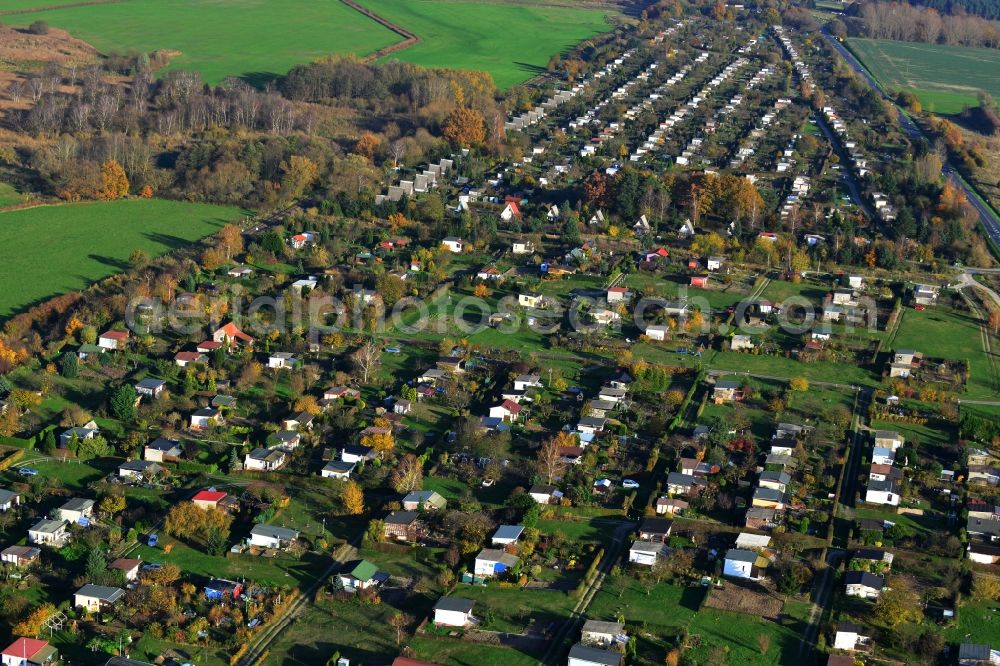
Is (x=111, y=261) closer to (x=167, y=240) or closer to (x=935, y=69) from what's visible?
(x=167, y=240)

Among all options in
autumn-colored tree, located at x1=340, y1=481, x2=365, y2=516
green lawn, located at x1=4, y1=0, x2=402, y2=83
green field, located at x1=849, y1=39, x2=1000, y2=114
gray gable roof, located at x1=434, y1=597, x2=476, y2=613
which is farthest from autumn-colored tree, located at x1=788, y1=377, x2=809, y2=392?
green lawn, located at x1=4, y1=0, x2=402, y2=83

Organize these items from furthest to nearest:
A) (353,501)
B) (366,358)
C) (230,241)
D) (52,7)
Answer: (52,7), (230,241), (366,358), (353,501)

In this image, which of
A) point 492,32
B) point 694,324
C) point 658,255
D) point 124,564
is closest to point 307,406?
point 124,564

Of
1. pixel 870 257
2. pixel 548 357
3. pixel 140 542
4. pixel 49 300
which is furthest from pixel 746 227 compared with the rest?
pixel 140 542

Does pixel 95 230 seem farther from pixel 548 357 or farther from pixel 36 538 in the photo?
pixel 36 538

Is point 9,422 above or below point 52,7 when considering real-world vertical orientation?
below

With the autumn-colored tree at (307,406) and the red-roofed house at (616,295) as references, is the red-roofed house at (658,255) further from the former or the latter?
the autumn-colored tree at (307,406)

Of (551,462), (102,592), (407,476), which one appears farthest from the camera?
(551,462)
